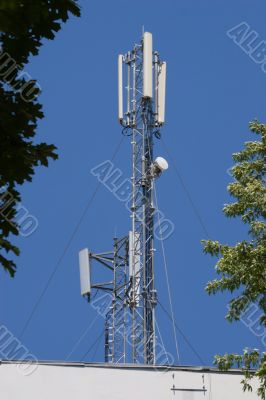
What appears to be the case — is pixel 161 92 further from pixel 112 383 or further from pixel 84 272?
pixel 112 383

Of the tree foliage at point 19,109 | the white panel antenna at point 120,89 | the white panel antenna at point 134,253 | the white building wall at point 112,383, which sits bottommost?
the tree foliage at point 19,109

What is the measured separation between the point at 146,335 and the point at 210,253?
341 inches

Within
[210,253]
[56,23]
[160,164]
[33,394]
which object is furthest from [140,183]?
[56,23]

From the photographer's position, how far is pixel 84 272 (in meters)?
29.3

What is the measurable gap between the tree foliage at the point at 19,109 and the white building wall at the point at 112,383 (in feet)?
54.9

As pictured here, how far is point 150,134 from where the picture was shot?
2877 cm

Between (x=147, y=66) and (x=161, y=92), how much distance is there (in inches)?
50.5

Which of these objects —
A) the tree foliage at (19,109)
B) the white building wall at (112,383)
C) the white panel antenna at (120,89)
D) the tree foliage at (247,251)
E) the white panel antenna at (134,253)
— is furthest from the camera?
the white panel antenna at (120,89)

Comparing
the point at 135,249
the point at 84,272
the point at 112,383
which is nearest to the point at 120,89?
the point at 135,249

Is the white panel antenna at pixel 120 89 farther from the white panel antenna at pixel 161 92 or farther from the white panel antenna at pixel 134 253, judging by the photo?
the white panel antenna at pixel 134 253

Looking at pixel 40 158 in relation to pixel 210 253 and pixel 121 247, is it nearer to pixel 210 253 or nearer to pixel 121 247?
pixel 210 253

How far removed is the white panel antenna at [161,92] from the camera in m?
28.8

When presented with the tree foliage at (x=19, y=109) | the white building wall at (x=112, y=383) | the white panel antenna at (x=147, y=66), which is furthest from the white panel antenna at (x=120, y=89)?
the tree foliage at (x=19, y=109)

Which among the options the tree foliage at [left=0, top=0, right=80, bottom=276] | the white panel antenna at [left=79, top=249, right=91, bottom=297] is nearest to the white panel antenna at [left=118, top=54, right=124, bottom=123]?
the white panel antenna at [left=79, top=249, right=91, bottom=297]
